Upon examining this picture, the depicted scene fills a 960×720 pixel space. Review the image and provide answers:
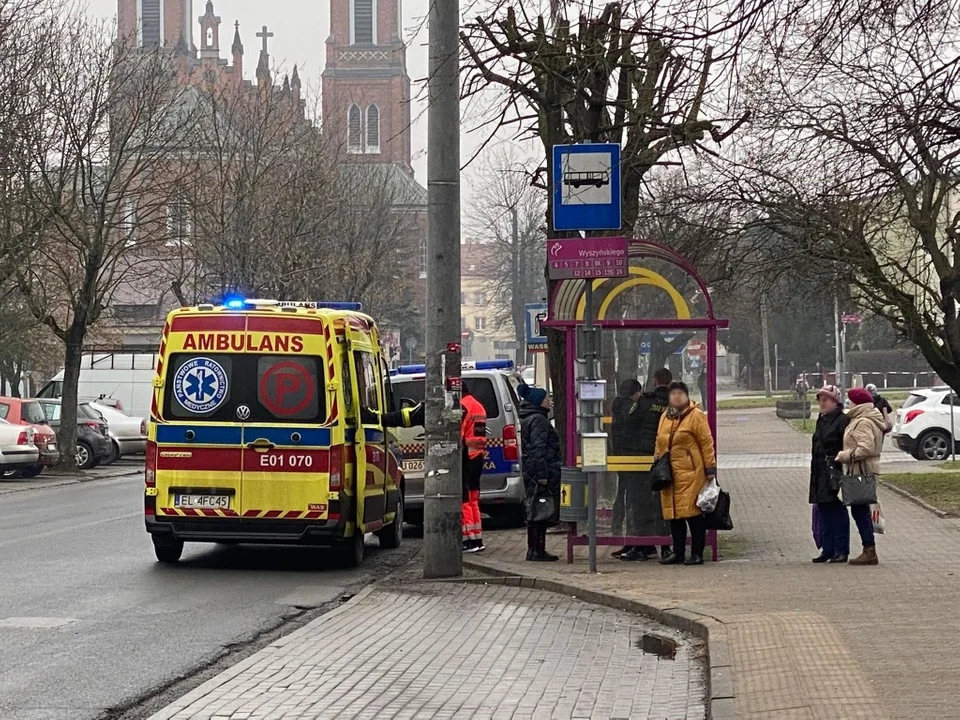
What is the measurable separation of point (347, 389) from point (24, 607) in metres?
4.09

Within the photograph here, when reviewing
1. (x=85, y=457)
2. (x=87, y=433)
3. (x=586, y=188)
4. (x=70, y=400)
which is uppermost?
(x=586, y=188)

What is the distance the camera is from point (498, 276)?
6775 centimetres

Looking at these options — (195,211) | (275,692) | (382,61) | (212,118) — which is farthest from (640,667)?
(382,61)

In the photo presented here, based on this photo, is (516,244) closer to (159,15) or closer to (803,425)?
(803,425)

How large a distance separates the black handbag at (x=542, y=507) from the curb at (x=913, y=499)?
20.6 ft

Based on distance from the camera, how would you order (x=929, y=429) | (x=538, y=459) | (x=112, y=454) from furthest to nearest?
(x=112, y=454) < (x=929, y=429) < (x=538, y=459)

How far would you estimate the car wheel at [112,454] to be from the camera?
37375mm

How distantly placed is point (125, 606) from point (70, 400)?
2295cm

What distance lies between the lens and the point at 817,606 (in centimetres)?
1064

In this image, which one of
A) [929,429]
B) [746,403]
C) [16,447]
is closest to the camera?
[16,447]

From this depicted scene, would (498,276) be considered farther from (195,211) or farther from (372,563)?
(372,563)

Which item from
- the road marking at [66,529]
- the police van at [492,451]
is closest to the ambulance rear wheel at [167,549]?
the road marking at [66,529]

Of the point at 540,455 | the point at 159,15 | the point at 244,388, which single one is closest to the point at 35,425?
the point at 244,388

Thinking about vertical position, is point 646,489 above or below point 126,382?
below
